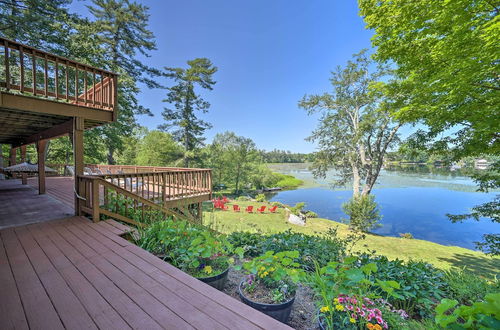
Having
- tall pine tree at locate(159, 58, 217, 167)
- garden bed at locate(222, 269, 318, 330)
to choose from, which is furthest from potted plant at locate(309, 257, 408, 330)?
tall pine tree at locate(159, 58, 217, 167)

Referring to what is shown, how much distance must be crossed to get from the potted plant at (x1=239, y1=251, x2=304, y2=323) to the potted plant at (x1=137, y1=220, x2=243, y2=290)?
1.01 ft

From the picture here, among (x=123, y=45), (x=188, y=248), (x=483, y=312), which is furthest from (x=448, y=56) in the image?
(x=123, y=45)

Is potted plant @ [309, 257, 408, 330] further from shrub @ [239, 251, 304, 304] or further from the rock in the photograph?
the rock

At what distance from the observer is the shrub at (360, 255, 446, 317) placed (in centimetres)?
198

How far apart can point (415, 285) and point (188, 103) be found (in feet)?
65.4

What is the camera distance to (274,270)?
75.7 inches

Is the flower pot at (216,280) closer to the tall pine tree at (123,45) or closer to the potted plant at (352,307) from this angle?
the potted plant at (352,307)

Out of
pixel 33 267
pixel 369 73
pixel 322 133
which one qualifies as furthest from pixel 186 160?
pixel 33 267

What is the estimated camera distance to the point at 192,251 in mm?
2328

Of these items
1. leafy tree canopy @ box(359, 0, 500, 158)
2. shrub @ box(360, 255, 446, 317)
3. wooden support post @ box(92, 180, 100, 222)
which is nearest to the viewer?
shrub @ box(360, 255, 446, 317)

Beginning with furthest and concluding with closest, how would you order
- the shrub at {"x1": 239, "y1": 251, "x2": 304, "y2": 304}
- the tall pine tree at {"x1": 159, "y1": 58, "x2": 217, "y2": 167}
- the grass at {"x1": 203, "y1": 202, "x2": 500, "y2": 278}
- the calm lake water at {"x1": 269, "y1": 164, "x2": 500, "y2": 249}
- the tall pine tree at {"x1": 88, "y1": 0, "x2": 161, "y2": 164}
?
the tall pine tree at {"x1": 159, "y1": 58, "x2": 217, "y2": 167} → the calm lake water at {"x1": 269, "y1": 164, "x2": 500, "y2": 249} → the tall pine tree at {"x1": 88, "y1": 0, "x2": 161, "y2": 164} → the grass at {"x1": 203, "y1": 202, "x2": 500, "y2": 278} → the shrub at {"x1": 239, "y1": 251, "x2": 304, "y2": 304}

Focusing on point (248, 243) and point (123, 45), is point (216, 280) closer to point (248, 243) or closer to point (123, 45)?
point (248, 243)

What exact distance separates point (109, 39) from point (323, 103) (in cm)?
1409

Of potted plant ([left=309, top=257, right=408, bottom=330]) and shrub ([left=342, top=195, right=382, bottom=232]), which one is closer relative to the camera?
potted plant ([left=309, top=257, right=408, bottom=330])
